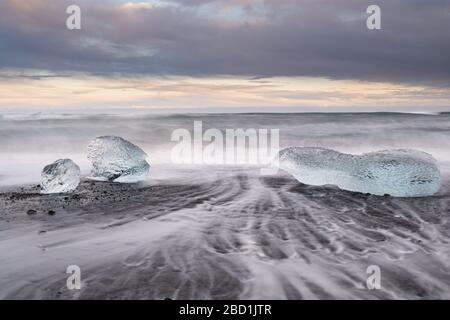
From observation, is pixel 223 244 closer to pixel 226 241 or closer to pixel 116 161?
pixel 226 241

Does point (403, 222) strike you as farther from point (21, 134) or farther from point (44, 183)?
point (21, 134)

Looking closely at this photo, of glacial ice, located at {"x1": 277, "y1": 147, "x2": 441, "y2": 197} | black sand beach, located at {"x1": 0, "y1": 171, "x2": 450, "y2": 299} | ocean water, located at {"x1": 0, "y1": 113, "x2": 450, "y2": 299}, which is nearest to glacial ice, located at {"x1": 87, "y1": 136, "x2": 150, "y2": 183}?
ocean water, located at {"x1": 0, "y1": 113, "x2": 450, "y2": 299}

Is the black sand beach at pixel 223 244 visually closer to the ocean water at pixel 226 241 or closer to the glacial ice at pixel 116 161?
the ocean water at pixel 226 241

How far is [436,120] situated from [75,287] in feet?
82.8

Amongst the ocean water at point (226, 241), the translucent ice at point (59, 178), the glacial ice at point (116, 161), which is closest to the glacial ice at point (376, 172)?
the ocean water at point (226, 241)

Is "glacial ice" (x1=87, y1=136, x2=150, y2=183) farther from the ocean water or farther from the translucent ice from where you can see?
the translucent ice

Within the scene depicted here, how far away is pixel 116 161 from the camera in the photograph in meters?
8.19

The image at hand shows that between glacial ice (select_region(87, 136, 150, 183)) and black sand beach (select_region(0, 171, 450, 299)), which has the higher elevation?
glacial ice (select_region(87, 136, 150, 183))

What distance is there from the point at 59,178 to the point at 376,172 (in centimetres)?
535

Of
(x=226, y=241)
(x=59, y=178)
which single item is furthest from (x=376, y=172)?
(x=59, y=178)

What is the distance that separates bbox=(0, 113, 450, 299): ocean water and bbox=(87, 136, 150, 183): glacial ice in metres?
0.50

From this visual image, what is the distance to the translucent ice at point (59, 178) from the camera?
7133 mm

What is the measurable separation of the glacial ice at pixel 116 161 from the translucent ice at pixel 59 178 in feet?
2.95

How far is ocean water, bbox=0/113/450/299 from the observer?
3598mm
